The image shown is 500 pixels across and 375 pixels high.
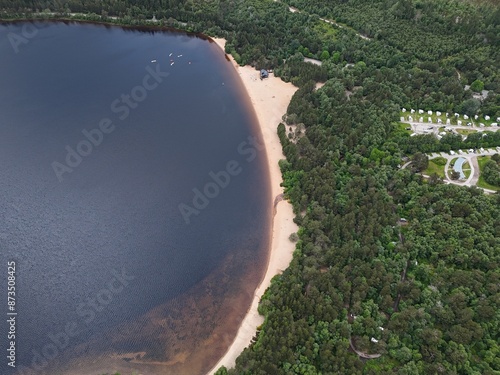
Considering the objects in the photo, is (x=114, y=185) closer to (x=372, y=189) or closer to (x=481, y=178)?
(x=372, y=189)

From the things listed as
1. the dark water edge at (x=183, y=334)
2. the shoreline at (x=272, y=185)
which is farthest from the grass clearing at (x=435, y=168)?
the dark water edge at (x=183, y=334)

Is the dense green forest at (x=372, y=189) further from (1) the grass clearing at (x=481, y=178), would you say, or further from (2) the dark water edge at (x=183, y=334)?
(2) the dark water edge at (x=183, y=334)

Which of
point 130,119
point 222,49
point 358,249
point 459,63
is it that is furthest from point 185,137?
point 459,63

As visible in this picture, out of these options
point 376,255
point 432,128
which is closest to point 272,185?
point 376,255

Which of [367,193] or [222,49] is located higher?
[222,49]

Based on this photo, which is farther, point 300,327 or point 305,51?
point 305,51

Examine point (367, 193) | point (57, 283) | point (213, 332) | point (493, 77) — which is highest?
point (493, 77)

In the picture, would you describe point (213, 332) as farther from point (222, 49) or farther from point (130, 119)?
point (222, 49)
